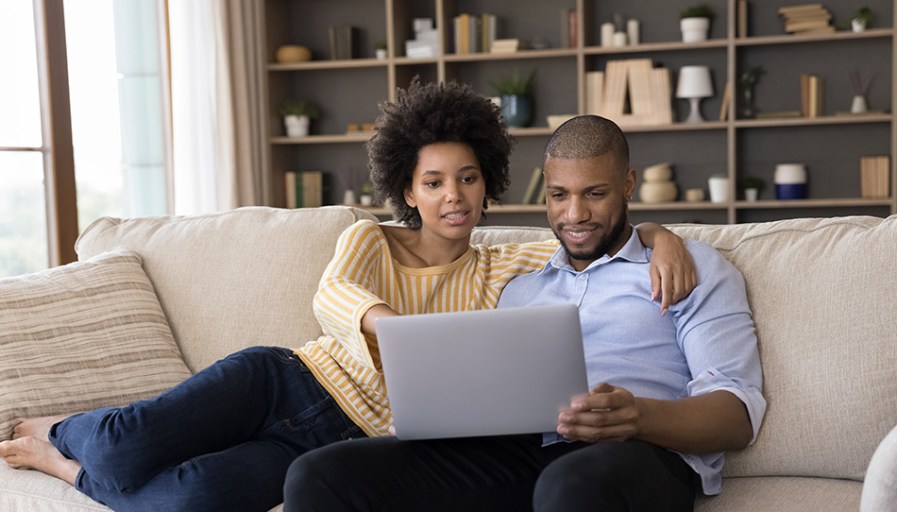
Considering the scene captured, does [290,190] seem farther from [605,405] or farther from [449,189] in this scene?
[605,405]

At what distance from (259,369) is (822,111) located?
11.5 ft

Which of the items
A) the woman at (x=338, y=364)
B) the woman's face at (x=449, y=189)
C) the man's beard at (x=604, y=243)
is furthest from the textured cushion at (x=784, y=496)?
the woman's face at (x=449, y=189)

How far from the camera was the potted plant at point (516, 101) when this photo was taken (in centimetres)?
482

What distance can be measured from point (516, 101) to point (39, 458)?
3.30 metres

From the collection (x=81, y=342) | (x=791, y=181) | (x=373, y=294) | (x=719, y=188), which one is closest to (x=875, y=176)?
(x=791, y=181)

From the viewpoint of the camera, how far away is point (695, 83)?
4.63m

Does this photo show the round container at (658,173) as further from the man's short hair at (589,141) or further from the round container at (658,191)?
the man's short hair at (589,141)

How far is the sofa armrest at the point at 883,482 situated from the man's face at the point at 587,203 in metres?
0.68

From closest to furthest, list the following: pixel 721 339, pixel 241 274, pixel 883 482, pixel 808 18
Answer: pixel 883 482 < pixel 721 339 < pixel 241 274 < pixel 808 18

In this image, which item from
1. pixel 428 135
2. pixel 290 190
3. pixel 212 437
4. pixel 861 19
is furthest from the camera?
pixel 290 190

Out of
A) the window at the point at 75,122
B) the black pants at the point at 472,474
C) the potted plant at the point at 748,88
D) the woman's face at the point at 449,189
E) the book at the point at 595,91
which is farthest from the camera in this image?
the book at the point at 595,91

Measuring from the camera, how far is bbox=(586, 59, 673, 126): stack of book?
4.68 meters

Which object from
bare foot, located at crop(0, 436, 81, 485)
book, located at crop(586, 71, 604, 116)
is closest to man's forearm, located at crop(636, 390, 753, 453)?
bare foot, located at crop(0, 436, 81, 485)

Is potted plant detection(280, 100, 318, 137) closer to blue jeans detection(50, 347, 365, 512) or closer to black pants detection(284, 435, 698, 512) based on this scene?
blue jeans detection(50, 347, 365, 512)
